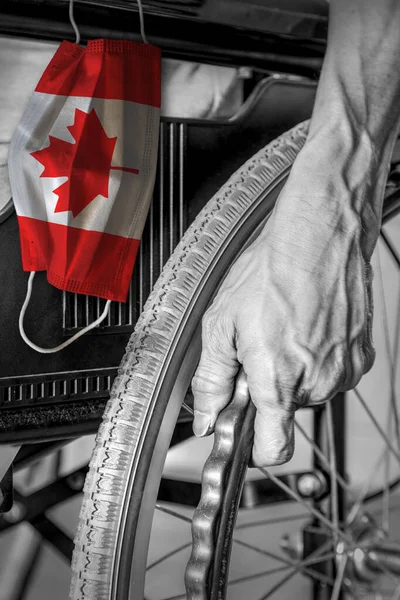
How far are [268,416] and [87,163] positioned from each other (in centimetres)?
25

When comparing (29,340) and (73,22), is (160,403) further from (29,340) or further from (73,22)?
(73,22)

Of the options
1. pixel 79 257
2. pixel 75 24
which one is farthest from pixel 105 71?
pixel 79 257

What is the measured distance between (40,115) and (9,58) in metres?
0.05

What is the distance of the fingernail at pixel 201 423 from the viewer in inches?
19.5

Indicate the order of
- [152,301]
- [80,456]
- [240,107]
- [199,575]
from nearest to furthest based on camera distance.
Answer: [199,575] < [152,301] < [240,107] < [80,456]

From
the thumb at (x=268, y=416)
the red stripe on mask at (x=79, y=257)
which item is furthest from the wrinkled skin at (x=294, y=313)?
the red stripe on mask at (x=79, y=257)

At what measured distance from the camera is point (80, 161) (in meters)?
0.60

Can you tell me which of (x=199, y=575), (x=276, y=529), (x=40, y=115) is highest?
(x=40, y=115)

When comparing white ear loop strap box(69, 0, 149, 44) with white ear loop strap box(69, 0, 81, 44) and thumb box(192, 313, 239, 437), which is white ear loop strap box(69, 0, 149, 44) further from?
thumb box(192, 313, 239, 437)

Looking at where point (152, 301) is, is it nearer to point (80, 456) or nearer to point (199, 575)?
point (199, 575)

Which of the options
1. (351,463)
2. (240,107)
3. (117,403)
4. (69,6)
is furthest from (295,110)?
(351,463)

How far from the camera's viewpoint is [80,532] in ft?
1.68

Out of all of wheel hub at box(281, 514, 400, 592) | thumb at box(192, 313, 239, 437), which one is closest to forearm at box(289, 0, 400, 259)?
thumb at box(192, 313, 239, 437)

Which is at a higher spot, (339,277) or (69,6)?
(69,6)
